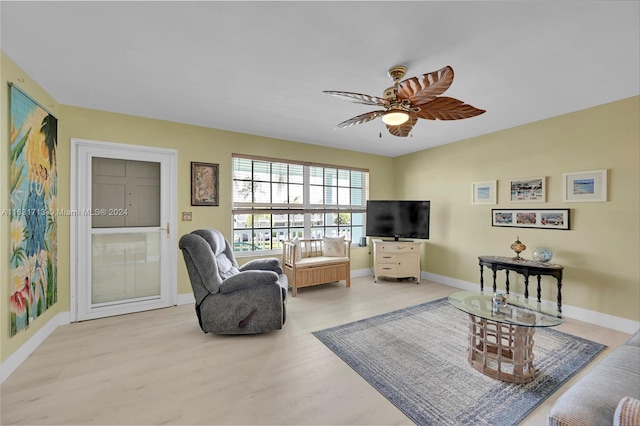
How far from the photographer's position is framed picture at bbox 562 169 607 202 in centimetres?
303

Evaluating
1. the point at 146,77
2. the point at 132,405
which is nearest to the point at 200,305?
the point at 132,405

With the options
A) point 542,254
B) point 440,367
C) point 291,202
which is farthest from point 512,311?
point 291,202

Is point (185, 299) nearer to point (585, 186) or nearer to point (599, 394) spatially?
point (599, 394)

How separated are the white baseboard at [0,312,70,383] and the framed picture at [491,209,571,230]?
17.8 feet

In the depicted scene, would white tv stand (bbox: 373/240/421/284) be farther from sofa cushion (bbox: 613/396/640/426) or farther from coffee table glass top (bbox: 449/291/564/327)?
sofa cushion (bbox: 613/396/640/426)

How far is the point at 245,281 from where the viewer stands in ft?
8.95

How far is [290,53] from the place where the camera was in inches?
80.6

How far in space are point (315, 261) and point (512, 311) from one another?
266cm

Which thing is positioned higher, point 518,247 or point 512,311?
point 518,247

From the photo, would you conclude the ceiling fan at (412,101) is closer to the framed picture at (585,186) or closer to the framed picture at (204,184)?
the framed picture at (585,186)

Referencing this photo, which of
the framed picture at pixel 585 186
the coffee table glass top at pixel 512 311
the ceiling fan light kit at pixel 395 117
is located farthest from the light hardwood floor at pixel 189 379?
the ceiling fan light kit at pixel 395 117

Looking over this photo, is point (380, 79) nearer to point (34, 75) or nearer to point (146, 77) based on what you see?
point (146, 77)

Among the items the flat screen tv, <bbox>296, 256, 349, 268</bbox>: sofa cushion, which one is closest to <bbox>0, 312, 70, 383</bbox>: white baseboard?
<bbox>296, 256, 349, 268</bbox>: sofa cushion

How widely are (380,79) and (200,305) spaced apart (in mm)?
2759
